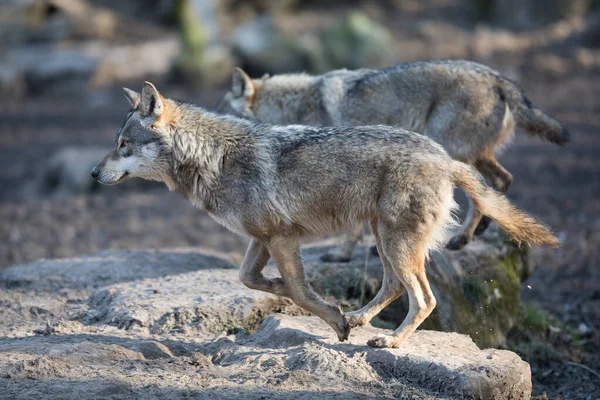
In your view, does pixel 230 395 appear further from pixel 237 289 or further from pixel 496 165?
pixel 496 165

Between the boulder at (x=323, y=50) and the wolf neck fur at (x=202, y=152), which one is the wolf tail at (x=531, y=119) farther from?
the boulder at (x=323, y=50)

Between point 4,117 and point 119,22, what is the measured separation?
6292mm

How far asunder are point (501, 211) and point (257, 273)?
189cm

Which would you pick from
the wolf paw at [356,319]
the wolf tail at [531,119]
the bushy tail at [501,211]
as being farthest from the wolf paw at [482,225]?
the wolf paw at [356,319]

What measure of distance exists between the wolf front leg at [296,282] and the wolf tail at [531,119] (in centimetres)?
320

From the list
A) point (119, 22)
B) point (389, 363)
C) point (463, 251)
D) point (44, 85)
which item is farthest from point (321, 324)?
point (119, 22)

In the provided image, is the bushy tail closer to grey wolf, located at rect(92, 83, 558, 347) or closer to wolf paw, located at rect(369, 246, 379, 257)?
grey wolf, located at rect(92, 83, 558, 347)

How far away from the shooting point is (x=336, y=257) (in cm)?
792

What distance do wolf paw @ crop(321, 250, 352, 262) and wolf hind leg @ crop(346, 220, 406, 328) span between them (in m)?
1.85

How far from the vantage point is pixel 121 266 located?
8125 millimetres

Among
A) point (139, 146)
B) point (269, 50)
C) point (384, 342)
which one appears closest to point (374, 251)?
point (384, 342)

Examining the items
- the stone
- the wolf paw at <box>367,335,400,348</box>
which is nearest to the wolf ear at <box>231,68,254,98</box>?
the stone

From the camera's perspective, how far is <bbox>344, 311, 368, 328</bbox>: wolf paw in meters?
5.94

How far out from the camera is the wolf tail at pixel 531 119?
7816 millimetres
